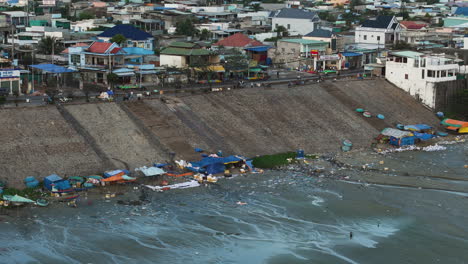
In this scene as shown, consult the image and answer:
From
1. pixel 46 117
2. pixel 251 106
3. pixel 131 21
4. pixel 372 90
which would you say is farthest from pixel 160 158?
pixel 131 21

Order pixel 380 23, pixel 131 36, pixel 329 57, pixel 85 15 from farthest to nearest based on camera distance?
pixel 85 15 < pixel 380 23 < pixel 131 36 < pixel 329 57

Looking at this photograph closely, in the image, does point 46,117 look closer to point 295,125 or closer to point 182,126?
point 182,126

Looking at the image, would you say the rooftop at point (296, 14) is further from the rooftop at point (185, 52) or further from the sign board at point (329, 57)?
the rooftop at point (185, 52)

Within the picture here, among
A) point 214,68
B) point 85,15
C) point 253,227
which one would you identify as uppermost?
point 85,15

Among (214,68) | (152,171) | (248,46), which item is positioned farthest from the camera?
(248,46)

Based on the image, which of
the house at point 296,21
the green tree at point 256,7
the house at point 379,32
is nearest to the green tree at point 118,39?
the house at point 379,32

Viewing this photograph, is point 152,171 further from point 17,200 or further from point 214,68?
point 214,68

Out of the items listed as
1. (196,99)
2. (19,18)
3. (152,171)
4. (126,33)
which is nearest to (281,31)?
(126,33)
